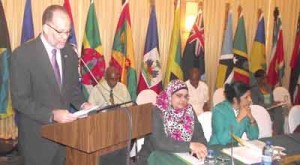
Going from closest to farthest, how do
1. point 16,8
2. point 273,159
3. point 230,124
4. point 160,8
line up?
point 273,159
point 230,124
point 16,8
point 160,8

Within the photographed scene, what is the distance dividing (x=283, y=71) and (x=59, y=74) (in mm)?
5474

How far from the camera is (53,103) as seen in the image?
2.54m

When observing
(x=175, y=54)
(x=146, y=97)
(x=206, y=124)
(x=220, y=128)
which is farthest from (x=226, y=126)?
(x=175, y=54)

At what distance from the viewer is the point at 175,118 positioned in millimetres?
3383

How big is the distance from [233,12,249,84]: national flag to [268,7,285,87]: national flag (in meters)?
0.62

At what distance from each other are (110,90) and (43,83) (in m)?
2.73


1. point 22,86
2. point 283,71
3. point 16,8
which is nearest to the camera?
point 22,86

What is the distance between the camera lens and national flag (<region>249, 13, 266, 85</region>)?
22.3ft

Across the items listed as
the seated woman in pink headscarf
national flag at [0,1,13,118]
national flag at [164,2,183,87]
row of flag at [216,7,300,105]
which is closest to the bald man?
national flag at [164,2,183,87]

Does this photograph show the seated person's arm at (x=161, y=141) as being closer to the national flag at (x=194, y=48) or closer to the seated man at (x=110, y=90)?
the seated man at (x=110, y=90)

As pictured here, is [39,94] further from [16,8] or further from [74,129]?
[16,8]

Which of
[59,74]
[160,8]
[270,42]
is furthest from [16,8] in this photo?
[270,42]

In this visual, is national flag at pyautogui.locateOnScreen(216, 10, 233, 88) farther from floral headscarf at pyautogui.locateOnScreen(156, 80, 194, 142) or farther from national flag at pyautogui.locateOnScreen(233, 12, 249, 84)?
floral headscarf at pyautogui.locateOnScreen(156, 80, 194, 142)

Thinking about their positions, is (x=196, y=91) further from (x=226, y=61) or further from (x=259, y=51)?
(x=259, y=51)
